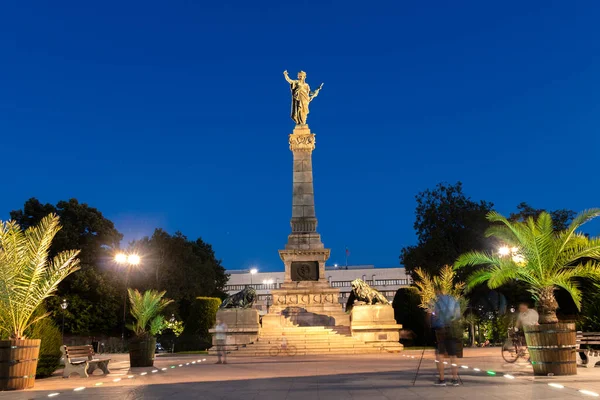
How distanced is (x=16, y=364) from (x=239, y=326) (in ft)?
50.1

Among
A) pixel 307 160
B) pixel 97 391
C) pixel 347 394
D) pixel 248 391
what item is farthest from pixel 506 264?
pixel 307 160

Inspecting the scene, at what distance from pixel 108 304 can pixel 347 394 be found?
119 ft

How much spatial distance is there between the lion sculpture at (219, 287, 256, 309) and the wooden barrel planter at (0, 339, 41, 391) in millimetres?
15833

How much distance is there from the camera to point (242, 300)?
1080 inches

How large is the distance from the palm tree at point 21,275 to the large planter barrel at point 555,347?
9.81m

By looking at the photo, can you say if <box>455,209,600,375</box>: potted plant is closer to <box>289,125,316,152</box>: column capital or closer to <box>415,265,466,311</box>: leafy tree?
<box>415,265,466,311</box>: leafy tree

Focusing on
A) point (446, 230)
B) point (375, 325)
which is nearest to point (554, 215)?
point (446, 230)

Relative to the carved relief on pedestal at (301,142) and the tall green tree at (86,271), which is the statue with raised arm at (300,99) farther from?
the tall green tree at (86,271)

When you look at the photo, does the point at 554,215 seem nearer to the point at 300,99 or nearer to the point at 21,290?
the point at 300,99

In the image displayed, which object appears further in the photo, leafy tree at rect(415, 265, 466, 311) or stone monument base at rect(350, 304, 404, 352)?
leafy tree at rect(415, 265, 466, 311)

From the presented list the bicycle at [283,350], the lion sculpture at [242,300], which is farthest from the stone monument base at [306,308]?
the bicycle at [283,350]

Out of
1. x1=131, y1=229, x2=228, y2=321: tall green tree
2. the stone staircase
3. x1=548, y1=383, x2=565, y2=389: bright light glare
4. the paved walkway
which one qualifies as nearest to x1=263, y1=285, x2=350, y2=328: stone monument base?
the stone staircase

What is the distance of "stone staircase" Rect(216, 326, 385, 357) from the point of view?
23.8 meters

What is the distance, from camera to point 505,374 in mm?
12008
